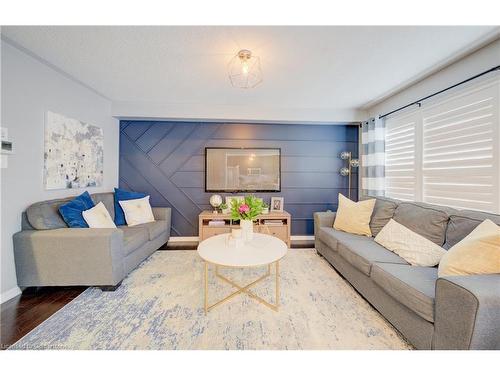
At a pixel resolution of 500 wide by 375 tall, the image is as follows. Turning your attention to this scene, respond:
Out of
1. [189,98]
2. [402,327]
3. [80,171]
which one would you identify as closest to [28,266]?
[80,171]

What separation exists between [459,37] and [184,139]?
11.6 feet

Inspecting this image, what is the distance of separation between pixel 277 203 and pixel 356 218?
1408 millimetres

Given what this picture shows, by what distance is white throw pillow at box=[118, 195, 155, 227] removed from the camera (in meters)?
3.00

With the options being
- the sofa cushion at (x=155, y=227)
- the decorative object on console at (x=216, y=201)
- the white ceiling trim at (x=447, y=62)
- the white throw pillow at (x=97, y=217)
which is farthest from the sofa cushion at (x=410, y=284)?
the white throw pillow at (x=97, y=217)

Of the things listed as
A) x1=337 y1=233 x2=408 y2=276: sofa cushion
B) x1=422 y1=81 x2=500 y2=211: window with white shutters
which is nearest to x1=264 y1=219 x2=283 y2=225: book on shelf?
x1=337 y1=233 x2=408 y2=276: sofa cushion

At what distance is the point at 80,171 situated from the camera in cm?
276

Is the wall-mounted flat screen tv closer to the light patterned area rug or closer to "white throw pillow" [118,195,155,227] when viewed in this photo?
"white throw pillow" [118,195,155,227]

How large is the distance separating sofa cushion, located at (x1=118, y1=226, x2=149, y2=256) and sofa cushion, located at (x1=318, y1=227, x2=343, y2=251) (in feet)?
7.61

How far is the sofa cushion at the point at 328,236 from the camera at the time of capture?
7.88 ft

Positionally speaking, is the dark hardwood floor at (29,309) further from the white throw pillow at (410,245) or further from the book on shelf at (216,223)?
the white throw pillow at (410,245)

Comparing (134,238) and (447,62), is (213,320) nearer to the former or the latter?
(134,238)

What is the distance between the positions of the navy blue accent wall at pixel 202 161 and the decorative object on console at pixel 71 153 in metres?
0.59

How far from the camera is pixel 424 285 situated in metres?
1.32
